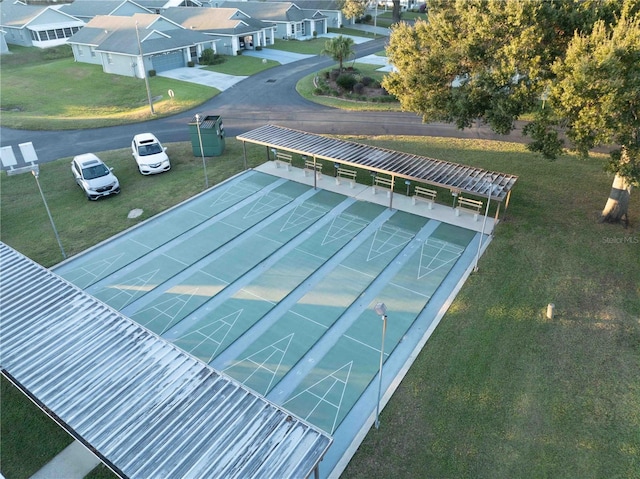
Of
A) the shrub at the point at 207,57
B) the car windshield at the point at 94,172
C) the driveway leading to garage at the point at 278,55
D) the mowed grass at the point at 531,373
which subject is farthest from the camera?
the driveway leading to garage at the point at 278,55

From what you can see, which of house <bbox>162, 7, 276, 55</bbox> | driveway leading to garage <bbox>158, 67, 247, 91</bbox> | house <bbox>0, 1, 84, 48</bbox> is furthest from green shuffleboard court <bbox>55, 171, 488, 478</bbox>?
house <bbox>0, 1, 84, 48</bbox>

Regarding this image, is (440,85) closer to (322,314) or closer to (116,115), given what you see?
(322,314)

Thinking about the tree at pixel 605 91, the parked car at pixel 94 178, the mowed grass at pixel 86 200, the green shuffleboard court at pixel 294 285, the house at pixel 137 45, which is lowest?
the green shuffleboard court at pixel 294 285

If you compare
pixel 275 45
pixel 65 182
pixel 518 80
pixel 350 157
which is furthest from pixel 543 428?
pixel 275 45

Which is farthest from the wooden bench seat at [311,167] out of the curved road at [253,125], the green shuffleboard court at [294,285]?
the curved road at [253,125]

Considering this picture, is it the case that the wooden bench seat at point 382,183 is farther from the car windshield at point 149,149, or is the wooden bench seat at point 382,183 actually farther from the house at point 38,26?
the house at point 38,26

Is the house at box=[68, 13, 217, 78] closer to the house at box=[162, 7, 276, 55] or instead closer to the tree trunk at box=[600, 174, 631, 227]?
the house at box=[162, 7, 276, 55]

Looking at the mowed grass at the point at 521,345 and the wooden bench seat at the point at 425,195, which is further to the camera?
the wooden bench seat at the point at 425,195
